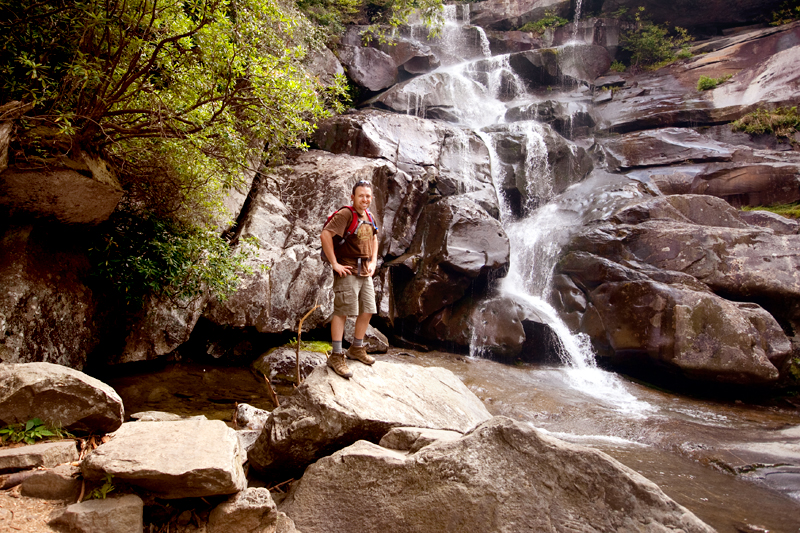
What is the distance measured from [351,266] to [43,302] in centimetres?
416

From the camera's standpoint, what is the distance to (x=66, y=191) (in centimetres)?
505

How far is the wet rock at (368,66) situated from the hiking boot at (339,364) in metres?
14.9

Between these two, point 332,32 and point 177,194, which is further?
point 332,32

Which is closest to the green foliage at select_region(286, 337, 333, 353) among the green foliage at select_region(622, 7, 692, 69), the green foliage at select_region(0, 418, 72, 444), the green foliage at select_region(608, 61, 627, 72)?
the green foliage at select_region(0, 418, 72, 444)

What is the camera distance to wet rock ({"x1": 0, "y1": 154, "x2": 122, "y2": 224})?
475 centimetres

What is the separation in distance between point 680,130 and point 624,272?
9.16 m

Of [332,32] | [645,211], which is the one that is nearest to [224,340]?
[645,211]

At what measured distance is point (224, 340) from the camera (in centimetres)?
848

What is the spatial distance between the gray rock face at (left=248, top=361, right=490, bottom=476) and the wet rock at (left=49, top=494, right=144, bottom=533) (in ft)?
3.92

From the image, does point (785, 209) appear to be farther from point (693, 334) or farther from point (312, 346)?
point (312, 346)

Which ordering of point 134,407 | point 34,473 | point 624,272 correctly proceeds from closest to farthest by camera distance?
point 34,473, point 134,407, point 624,272

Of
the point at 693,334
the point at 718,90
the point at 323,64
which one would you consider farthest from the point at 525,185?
the point at 718,90

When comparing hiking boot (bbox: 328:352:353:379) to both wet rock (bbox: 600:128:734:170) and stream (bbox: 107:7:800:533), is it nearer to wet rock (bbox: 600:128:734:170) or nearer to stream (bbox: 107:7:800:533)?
stream (bbox: 107:7:800:533)

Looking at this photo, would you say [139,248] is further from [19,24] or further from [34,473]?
[34,473]
